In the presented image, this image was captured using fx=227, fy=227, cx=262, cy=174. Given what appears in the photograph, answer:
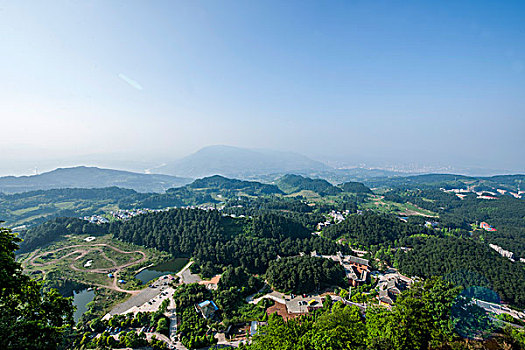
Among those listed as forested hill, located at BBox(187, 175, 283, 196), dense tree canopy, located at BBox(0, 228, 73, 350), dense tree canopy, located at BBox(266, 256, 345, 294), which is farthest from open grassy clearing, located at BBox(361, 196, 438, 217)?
dense tree canopy, located at BBox(0, 228, 73, 350)

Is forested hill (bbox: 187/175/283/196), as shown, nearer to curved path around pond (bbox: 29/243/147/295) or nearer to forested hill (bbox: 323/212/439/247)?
forested hill (bbox: 323/212/439/247)

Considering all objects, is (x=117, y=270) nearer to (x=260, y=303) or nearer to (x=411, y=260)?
(x=260, y=303)

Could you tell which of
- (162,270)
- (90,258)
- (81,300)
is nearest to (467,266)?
(162,270)

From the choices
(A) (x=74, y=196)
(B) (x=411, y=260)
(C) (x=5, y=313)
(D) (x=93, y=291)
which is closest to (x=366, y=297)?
(B) (x=411, y=260)

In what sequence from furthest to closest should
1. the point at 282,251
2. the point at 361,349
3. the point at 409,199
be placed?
the point at 409,199
the point at 282,251
the point at 361,349

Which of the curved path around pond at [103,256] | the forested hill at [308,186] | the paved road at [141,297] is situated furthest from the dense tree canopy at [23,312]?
the forested hill at [308,186]

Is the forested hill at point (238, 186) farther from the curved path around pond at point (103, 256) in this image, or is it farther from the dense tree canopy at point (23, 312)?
the dense tree canopy at point (23, 312)
